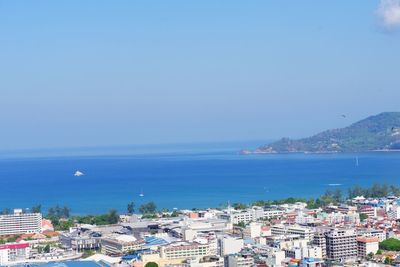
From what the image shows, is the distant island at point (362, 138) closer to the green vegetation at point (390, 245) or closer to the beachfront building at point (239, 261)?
the green vegetation at point (390, 245)

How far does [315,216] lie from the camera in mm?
18328

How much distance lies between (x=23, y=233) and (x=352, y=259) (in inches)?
352

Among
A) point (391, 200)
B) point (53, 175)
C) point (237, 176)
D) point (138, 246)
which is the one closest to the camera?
point (138, 246)

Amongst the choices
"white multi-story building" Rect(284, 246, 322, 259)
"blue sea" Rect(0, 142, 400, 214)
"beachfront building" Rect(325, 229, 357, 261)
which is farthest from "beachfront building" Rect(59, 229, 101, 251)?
"blue sea" Rect(0, 142, 400, 214)

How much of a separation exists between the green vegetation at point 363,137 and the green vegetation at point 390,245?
38702mm

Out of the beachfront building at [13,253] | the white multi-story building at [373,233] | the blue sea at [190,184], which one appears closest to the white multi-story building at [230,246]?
the white multi-story building at [373,233]

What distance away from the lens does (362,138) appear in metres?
54.6

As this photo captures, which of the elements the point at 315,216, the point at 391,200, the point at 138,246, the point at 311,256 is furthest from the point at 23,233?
the point at 391,200

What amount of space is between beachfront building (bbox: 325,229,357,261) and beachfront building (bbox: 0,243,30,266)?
5600mm

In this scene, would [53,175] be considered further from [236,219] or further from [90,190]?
[236,219]

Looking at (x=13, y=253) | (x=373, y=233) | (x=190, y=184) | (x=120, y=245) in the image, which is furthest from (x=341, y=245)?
(x=190, y=184)

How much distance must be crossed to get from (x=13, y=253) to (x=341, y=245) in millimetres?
6124

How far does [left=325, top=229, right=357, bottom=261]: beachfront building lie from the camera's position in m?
13.4

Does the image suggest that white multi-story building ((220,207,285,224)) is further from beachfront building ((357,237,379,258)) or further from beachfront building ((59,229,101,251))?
beachfront building ((357,237,379,258))
